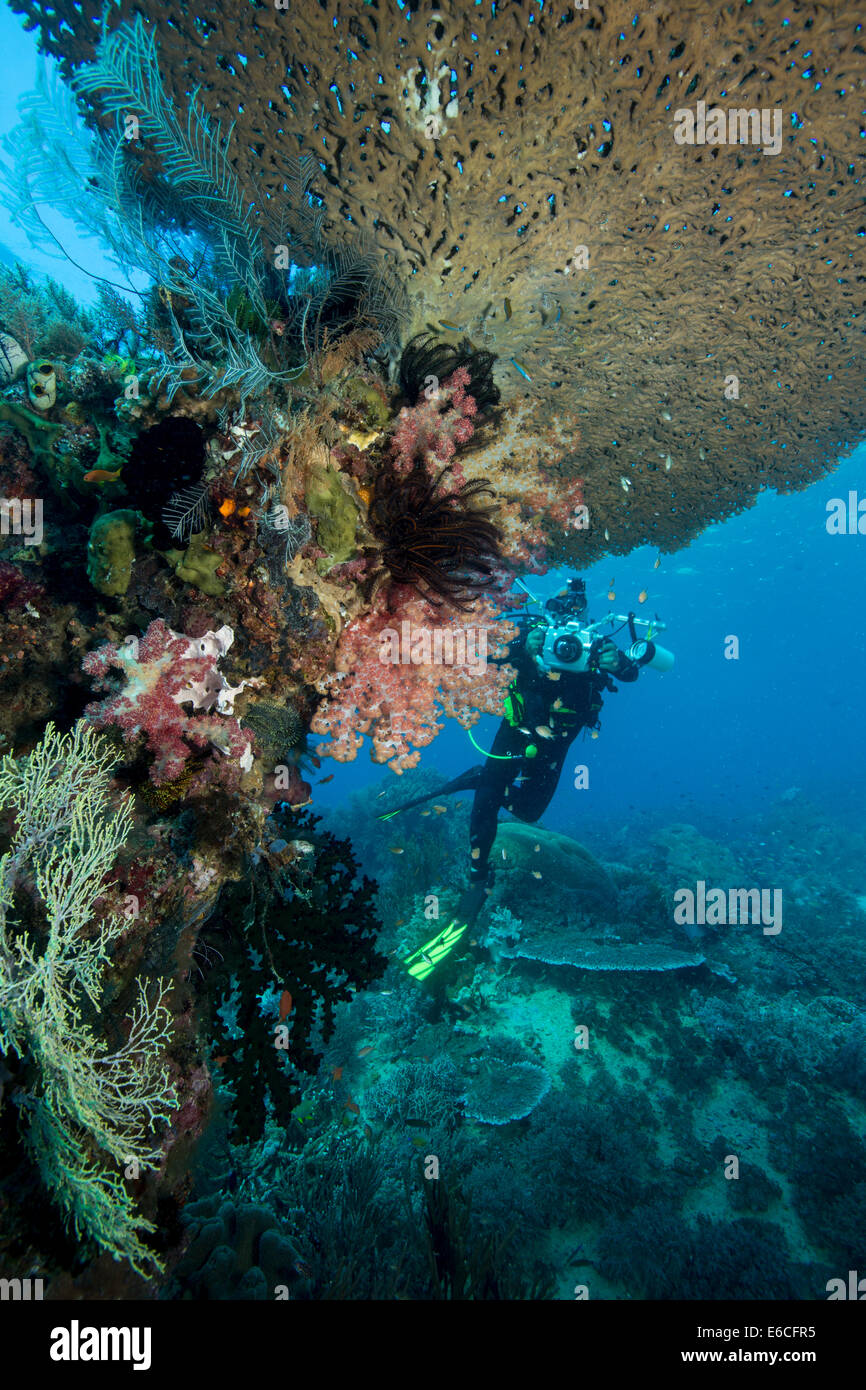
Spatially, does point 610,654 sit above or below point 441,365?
below

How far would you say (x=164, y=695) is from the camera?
9.35ft

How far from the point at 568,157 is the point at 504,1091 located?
381 inches

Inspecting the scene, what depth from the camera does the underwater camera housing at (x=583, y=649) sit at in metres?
8.55

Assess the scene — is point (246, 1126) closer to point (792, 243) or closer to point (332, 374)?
point (332, 374)

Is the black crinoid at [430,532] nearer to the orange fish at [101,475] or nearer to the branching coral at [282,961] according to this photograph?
the orange fish at [101,475]

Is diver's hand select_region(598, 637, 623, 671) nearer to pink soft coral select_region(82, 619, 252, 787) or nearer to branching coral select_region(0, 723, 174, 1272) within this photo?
pink soft coral select_region(82, 619, 252, 787)

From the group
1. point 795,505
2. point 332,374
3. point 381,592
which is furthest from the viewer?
point 795,505

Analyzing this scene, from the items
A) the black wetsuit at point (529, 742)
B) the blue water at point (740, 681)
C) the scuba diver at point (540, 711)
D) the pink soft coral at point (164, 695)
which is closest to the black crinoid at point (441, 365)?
the pink soft coral at point (164, 695)

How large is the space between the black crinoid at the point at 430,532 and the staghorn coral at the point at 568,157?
1.39m

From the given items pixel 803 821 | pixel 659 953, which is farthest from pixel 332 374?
pixel 803 821

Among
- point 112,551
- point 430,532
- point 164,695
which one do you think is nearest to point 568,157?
point 430,532

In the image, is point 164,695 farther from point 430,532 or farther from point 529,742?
point 529,742

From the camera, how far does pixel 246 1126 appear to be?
9.44ft
